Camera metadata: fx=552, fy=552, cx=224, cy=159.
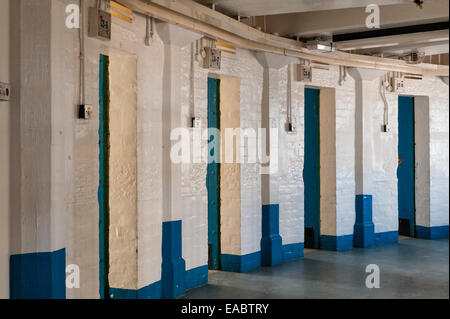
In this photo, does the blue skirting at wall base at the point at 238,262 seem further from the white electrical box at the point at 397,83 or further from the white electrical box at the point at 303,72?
the white electrical box at the point at 397,83

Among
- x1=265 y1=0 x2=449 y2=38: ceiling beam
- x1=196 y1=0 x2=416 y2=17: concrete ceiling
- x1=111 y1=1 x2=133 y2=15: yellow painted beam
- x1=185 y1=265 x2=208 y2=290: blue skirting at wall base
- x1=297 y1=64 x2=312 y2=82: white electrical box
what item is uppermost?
x1=265 y1=0 x2=449 y2=38: ceiling beam

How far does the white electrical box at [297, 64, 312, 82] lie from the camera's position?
948cm

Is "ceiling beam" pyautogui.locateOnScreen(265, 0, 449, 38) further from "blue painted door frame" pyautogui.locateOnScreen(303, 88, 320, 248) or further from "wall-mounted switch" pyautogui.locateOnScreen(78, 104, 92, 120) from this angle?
"wall-mounted switch" pyautogui.locateOnScreen(78, 104, 92, 120)

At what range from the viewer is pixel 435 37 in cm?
810

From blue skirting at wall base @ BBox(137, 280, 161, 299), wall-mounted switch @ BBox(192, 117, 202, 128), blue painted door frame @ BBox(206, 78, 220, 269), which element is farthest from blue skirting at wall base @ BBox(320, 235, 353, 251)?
blue skirting at wall base @ BBox(137, 280, 161, 299)

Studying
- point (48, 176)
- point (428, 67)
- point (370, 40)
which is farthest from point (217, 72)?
point (428, 67)

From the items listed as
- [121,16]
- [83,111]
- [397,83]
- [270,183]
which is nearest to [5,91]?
[83,111]

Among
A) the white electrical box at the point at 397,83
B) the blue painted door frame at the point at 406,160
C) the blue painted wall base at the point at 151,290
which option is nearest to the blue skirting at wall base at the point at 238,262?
the blue painted wall base at the point at 151,290

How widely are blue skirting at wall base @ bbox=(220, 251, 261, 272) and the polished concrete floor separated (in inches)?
5.0

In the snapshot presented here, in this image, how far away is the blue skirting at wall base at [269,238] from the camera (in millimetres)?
8828

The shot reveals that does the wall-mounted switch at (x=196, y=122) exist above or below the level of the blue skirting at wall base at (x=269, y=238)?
above

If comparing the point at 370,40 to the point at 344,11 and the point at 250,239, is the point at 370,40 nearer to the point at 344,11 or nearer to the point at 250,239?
the point at 344,11

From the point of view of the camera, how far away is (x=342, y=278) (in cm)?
795

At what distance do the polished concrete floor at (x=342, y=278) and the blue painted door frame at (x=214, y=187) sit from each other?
0.39 m
